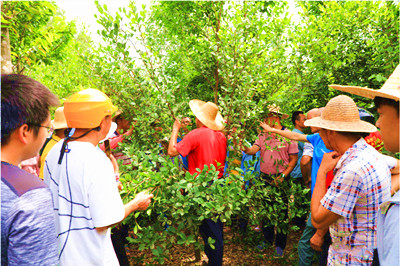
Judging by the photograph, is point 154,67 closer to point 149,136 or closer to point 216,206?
point 149,136

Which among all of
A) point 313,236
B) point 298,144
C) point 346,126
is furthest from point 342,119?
point 298,144

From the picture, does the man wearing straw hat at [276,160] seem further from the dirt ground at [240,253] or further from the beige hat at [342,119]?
the beige hat at [342,119]

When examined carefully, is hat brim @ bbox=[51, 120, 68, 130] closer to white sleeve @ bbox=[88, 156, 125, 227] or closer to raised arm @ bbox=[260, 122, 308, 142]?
white sleeve @ bbox=[88, 156, 125, 227]

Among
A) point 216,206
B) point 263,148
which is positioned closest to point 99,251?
point 216,206

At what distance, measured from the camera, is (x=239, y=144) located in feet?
11.3

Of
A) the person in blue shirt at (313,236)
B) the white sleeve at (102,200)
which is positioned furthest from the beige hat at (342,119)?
the white sleeve at (102,200)

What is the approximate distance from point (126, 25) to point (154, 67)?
24.2 inches

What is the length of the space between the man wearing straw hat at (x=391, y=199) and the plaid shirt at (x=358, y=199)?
382 mm

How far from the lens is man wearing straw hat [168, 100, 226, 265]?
124 inches

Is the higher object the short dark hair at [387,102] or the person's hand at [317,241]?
the short dark hair at [387,102]

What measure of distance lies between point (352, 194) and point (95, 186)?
1.67 m

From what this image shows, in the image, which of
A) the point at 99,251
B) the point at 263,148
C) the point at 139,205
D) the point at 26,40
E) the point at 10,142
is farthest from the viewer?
the point at 26,40

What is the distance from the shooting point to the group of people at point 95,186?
3.51ft

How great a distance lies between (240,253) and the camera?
4148mm
